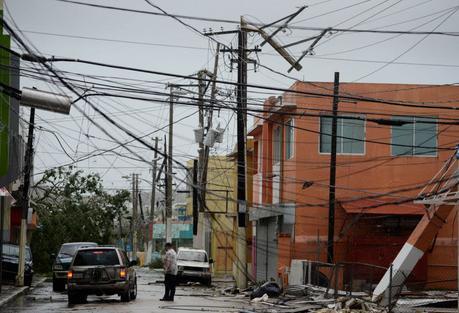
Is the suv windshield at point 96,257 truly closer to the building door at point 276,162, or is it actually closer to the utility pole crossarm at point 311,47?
the utility pole crossarm at point 311,47

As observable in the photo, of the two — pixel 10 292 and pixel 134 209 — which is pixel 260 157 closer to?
pixel 10 292

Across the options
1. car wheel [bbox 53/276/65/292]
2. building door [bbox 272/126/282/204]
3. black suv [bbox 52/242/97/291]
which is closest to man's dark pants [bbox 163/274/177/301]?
black suv [bbox 52/242/97/291]

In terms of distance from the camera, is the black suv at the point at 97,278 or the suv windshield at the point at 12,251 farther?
the suv windshield at the point at 12,251

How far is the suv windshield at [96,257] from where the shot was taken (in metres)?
27.8

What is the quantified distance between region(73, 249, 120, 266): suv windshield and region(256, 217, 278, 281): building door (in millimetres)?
13495

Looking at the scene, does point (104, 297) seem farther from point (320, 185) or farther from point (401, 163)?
point (401, 163)

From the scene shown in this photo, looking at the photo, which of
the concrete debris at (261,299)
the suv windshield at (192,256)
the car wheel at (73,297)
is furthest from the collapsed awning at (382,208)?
the car wheel at (73,297)

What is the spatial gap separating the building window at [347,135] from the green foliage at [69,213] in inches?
824

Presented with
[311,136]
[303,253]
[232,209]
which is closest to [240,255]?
[303,253]

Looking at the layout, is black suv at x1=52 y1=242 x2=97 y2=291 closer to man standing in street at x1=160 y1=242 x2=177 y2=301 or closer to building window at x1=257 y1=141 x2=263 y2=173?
man standing in street at x1=160 y1=242 x2=177 y2=301

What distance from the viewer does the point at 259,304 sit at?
2769cm

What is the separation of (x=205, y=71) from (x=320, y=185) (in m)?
10.9

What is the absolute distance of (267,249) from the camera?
140ft

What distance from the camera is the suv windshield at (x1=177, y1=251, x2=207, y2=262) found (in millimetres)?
44469
